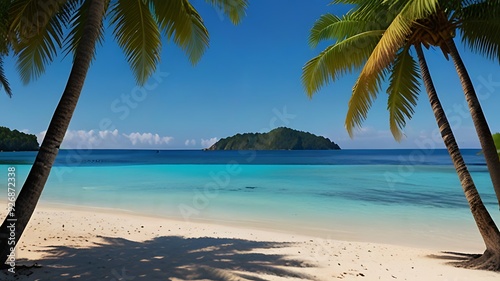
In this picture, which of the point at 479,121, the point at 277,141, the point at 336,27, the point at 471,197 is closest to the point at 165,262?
the point at 471,197

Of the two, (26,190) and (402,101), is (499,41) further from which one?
(26,190)

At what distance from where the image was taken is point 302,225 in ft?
40.1

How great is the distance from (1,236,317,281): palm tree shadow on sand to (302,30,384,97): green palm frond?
4484 millimetres

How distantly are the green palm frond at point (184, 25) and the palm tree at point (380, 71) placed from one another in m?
3.00

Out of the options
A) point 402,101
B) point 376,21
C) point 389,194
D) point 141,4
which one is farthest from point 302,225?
point 389,194

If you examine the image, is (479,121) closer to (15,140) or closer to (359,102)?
(359,102)

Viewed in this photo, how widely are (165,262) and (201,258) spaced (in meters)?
0.65

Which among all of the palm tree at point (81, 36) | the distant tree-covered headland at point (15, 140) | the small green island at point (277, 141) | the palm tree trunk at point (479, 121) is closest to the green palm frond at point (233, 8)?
the palm tree at point (81, 36)

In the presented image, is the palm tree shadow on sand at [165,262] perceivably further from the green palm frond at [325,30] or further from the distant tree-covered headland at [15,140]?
the distant tree-covered headland at [15,140]

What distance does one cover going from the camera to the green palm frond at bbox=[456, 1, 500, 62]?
702 cm

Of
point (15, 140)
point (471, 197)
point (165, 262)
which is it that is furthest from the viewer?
point (15, 140)

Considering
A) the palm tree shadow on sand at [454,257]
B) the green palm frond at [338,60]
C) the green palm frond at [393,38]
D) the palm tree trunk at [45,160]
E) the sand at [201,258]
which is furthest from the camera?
the green palm frond at [338,60]

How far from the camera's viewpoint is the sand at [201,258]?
497 cm

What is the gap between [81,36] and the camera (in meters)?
6.19
